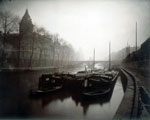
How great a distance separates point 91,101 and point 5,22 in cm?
268

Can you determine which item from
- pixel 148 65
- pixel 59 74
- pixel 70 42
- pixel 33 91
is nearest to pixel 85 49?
pixel 70 42

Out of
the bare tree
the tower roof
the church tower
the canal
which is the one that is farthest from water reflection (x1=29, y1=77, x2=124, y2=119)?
the tower roof

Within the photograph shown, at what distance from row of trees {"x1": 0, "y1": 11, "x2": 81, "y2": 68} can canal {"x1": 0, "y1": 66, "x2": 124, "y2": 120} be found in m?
0.31

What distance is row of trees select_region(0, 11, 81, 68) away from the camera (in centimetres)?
290

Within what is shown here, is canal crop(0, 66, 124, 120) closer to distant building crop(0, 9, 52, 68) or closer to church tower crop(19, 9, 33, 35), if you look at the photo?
distant building crop(0, 9, 52, 68)

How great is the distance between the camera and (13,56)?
298cm

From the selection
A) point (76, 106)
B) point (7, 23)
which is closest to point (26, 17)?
point (7, 23)

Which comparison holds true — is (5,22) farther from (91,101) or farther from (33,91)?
(91,101)

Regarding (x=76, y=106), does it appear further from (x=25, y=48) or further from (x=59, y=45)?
(x=25, y=48)

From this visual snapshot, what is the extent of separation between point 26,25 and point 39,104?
71.2 inches

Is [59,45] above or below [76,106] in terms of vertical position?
above

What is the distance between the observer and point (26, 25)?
9.54ft

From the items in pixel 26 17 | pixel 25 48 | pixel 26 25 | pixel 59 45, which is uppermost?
pixel 26 17

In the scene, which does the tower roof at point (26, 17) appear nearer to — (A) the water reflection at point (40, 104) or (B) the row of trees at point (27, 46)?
(B) the row of trees at point (27, 46)
